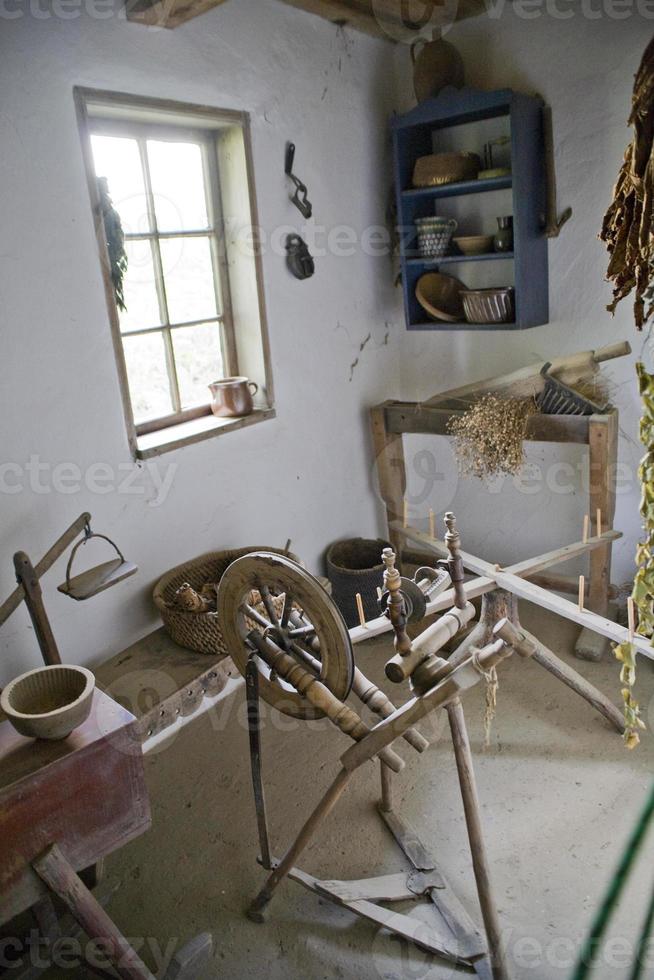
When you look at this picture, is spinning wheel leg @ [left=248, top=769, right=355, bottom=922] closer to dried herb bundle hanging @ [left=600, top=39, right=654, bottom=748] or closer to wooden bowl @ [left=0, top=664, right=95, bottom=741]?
wooden bowl @ [left=0, top=664, right=95, bottom=741]

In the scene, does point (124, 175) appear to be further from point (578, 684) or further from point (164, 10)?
point (578, 684)

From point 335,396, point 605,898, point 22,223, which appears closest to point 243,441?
point 335,396

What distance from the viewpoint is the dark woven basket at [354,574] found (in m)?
3.21

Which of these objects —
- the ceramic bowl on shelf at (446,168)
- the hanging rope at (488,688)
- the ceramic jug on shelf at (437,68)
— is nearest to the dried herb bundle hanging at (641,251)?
the hanging rope at (488,688)

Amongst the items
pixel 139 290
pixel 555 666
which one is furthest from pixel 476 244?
pixel 555 666

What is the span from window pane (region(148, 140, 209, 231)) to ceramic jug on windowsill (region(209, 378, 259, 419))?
599mm

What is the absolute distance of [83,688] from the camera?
1.82 metres

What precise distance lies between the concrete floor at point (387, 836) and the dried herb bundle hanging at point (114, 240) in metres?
1.68

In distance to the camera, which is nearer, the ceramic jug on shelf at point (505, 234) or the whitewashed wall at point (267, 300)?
the whitewashed wall at point (267, 300)

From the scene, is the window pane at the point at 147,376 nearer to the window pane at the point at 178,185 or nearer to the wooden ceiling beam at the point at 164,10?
the window pane at the point at 178,185

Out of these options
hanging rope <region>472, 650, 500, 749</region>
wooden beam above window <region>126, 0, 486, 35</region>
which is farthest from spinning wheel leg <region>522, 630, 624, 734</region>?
wooden beam above window <region>126, 0, 486, 35</region>

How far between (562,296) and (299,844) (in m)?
2.43

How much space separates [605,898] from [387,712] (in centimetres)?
147

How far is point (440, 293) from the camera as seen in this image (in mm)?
3387
